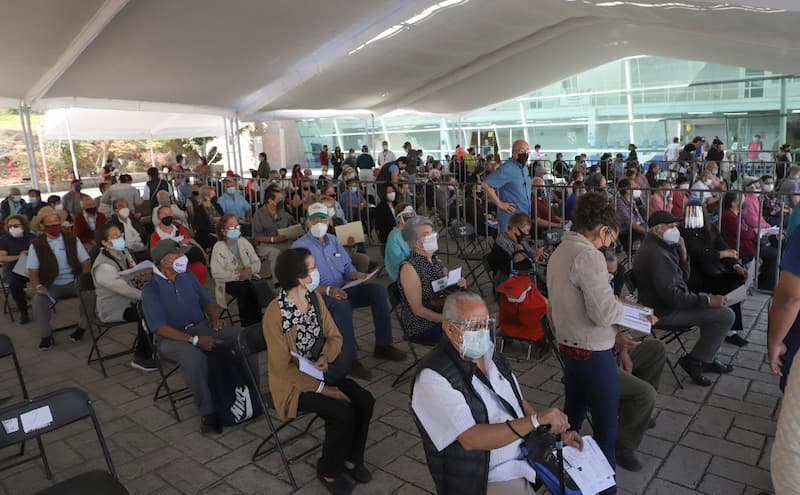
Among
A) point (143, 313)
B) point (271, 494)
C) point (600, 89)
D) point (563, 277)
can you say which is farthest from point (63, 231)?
point (600, 89)

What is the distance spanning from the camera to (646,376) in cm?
354

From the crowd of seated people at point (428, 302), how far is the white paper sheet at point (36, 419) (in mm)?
1103


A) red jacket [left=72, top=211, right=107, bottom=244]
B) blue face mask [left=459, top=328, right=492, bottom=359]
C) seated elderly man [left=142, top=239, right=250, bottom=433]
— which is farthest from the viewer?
red jacket [left=72, top=211, right=107, bottom=244]

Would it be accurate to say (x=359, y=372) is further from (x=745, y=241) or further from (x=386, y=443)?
(x=745, y=241)

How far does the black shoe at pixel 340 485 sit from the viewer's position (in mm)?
3066

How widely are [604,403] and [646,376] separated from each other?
0.96m

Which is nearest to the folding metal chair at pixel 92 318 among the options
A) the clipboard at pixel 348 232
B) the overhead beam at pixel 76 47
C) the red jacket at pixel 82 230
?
the clipboard at pixel 348 232

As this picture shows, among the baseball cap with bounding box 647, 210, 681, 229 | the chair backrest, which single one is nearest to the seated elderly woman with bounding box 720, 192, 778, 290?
the baseball cap with bounding box 647, 210, 681, 229

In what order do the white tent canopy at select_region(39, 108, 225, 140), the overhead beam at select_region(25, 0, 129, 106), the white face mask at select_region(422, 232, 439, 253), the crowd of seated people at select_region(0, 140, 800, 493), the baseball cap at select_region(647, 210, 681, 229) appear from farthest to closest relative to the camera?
the white tent canopy at select_region(39, 108, 225, 140), the overhead beam at select_region(25, 0, 129, 106), the white face mask at select_region(422, 232, 439, 253), the baseball cap at select_region(647, 210, 681, 229), the crowd of seated people at select_region(0, 140, 800, 493)

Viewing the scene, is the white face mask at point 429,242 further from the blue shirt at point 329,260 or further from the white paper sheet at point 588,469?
the white paper sheet at point 588,469

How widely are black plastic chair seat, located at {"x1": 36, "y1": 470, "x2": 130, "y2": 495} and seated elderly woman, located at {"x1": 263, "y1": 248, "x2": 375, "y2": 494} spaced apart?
93 cm

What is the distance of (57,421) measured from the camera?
2576 millimetres

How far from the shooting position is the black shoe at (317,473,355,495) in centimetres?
307

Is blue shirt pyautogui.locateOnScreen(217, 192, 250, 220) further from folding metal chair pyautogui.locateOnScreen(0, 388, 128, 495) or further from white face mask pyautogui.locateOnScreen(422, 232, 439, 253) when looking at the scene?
folding metal chair pyautogui.locateOnScreen(0, 388, 128, 495)
